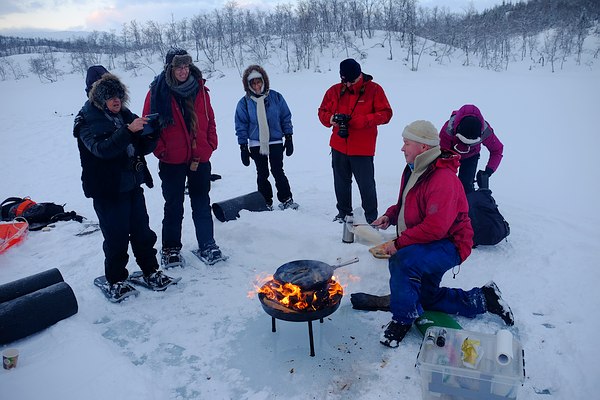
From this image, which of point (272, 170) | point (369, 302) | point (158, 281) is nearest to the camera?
point (369, 302)

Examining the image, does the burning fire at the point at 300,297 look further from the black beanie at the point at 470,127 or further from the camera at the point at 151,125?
the black beanie at the point at 470,127

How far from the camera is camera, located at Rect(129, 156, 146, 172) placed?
11.6 feet

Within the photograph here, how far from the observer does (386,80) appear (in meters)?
18.6

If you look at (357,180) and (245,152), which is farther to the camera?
(245,152)

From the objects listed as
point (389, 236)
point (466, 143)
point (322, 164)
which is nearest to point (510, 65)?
point (322, 164)

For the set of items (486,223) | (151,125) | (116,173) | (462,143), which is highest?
(151,125)

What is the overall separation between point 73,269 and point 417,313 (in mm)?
3510

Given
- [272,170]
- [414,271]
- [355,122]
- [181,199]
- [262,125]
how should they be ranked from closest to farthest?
[414,271]
[181,199]
[355,122]
[262,125]
[272,170]

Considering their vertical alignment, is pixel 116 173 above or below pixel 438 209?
above

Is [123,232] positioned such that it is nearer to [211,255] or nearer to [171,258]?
[171,258]

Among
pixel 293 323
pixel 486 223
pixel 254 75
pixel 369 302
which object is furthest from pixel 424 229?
pixel 254 75

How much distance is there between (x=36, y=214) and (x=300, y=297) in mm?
4632

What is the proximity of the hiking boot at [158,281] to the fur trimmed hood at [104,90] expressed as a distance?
62.8 inches

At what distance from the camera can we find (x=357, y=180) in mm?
5043
